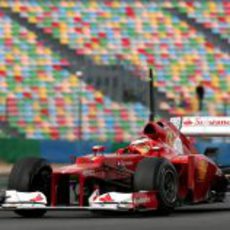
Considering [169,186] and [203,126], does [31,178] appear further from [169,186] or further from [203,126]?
[203,126]

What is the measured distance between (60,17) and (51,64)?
2.59 m

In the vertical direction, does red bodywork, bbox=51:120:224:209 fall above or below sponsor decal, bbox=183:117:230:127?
below

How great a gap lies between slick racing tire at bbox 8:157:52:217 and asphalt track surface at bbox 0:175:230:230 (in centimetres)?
32

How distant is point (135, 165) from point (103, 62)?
29.5m

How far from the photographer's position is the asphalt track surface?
11109 mm

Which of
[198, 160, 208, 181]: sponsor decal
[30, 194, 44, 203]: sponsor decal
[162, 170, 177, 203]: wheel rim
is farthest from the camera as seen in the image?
[198, 160, 208, 181]: sponsor decal

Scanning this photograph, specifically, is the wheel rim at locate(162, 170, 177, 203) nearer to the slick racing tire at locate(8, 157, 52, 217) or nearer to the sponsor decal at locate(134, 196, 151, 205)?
the sponsor decal at locate(134, 196, 151, 205)

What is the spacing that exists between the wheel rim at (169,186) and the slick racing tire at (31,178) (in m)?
1.66

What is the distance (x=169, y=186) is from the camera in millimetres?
12984

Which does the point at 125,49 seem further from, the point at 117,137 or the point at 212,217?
the point at 212,217

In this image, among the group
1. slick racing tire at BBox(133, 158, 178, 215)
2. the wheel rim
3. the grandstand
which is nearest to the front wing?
slick racing tire at BBox(133, 158, 178, 215)

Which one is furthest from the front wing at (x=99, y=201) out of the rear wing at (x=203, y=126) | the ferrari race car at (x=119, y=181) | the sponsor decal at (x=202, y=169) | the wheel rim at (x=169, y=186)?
the rear wing at (x=203, y=126)

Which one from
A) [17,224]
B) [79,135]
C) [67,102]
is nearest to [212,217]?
[17,224]

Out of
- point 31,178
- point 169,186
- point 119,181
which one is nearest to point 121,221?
point 119,181
